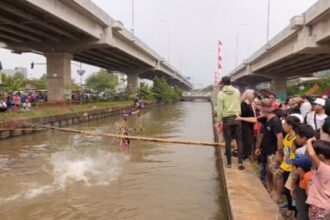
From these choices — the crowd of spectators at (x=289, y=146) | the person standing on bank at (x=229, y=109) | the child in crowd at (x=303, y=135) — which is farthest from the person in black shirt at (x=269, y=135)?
the child in crowd at (x=303, y=135)

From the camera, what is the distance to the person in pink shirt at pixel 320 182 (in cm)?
413

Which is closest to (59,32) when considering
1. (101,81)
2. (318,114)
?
(318,114)

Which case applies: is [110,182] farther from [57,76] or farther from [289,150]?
[57,76]

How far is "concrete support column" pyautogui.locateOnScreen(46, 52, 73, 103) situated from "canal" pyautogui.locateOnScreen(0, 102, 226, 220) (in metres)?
17.5

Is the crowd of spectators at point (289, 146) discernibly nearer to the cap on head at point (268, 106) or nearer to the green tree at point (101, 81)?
the cap on head at point (268, 106)

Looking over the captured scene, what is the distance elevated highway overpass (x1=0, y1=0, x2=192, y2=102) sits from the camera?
22.5 m

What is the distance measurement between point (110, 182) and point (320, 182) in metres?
5.95

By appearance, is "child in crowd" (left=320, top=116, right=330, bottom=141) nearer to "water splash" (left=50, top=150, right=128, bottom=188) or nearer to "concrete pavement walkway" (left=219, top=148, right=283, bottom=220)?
"concrete pavement walkway" (left=219, top=148, right=283, bottom=220)

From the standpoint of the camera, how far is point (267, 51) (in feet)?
128

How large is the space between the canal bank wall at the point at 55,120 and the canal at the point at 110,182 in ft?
8.01

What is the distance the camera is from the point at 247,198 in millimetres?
6246

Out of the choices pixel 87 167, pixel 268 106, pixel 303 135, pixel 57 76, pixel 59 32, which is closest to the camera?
pixel 303 135

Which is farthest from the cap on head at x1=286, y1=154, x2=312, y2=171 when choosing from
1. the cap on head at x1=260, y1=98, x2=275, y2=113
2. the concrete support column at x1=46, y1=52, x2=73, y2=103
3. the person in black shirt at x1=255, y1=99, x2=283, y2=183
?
the concrete support column at x1=46, y1=52, x2=73, y2=103

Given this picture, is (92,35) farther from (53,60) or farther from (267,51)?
(267,51)
